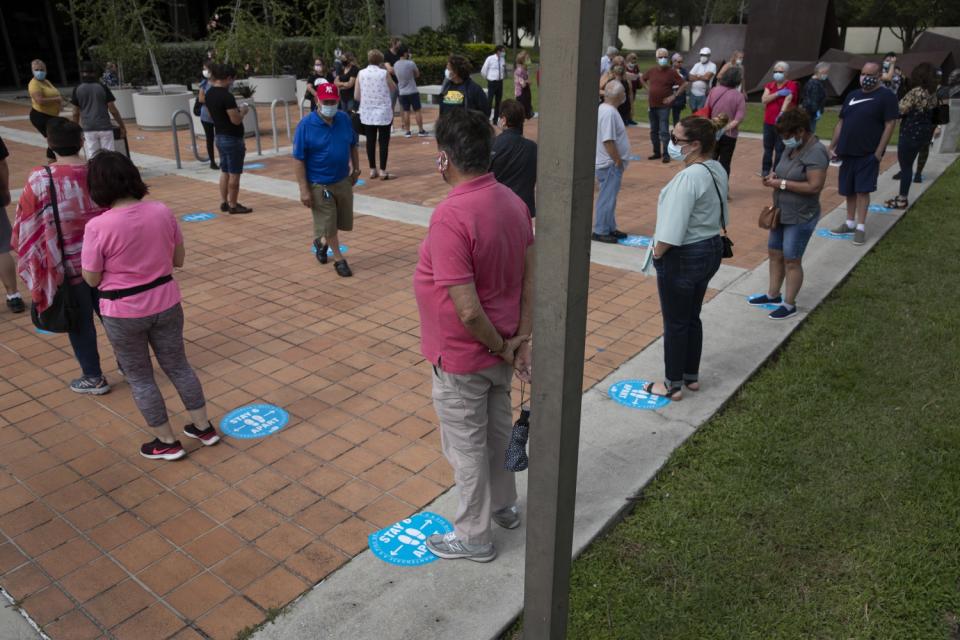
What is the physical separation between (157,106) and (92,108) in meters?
7.19

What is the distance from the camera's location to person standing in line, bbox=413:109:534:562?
301 cm

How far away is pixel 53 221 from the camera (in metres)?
4.68

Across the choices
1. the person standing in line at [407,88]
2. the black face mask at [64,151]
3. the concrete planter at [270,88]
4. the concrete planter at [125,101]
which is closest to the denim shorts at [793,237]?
the black face mask at [64,151]

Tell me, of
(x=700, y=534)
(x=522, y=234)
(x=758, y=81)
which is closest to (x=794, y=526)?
(x=700, y=534)

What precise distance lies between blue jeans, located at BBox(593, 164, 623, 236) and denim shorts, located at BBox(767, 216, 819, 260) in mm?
2465

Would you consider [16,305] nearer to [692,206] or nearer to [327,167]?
[327,167]

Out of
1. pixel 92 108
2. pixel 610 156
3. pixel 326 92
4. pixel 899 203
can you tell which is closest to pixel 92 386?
pixel 326 92

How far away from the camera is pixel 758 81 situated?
2302 centimetres

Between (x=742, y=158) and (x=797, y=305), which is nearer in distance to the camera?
(x=797, y=305)

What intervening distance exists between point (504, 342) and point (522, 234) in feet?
1.56

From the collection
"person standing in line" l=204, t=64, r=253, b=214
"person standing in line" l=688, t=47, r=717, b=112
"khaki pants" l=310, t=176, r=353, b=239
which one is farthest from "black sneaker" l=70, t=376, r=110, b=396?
"person standing in line" l=688, t=47, r=717, b=112

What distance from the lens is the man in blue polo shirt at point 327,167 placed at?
709cm

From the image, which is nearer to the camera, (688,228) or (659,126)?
(688,228)

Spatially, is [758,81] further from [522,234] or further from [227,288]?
[522,234]
